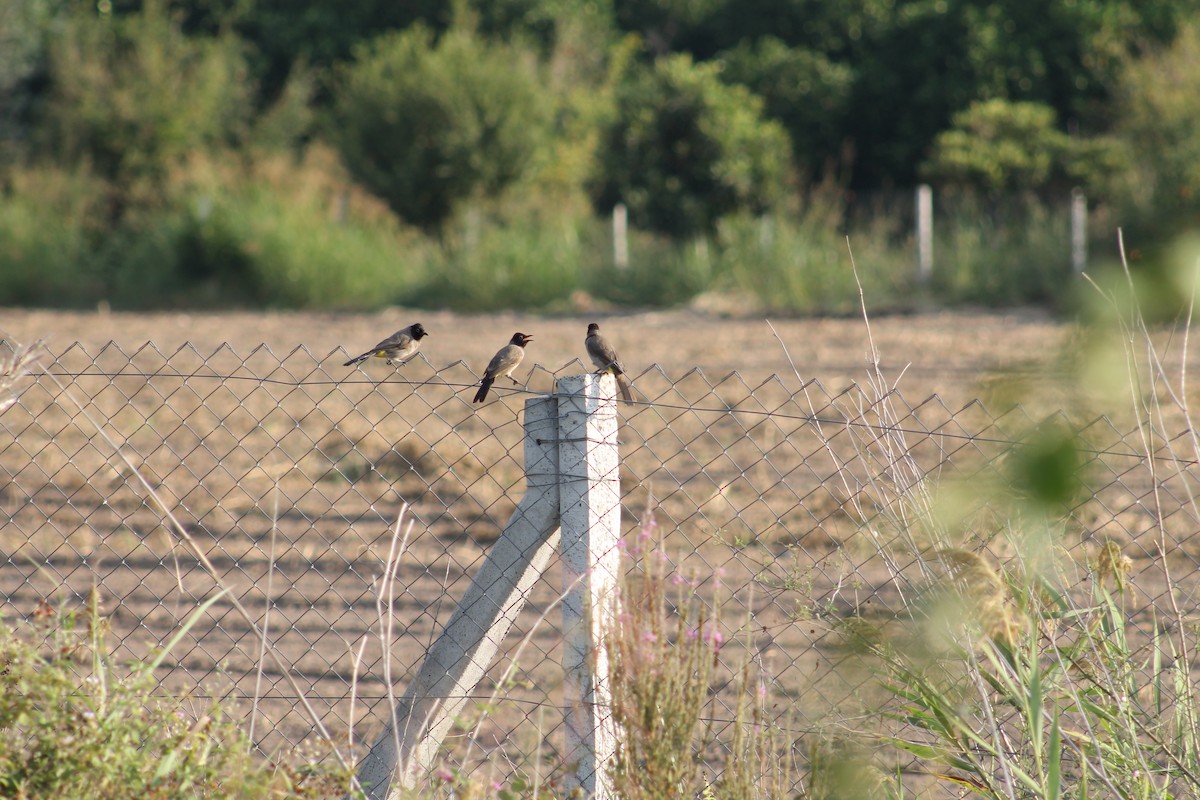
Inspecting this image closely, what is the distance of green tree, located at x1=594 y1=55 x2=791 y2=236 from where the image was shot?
55.4 feet

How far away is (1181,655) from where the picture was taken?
6.99 feet

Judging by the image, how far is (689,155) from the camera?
17.1 meters

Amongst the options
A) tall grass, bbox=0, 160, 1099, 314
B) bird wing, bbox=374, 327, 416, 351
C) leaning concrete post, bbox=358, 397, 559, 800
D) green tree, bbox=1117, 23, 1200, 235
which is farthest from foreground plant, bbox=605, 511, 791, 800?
tall grass, bbox=0, 160, 1099, 314

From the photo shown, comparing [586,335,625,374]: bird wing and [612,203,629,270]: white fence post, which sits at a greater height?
[586,335,625,374]: bird wing

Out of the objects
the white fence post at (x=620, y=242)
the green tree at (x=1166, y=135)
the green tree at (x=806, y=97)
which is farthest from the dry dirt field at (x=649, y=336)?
the green tree at (x=806, y=97)

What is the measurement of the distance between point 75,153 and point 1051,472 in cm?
2201

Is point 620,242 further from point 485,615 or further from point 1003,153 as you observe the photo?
point 485,615

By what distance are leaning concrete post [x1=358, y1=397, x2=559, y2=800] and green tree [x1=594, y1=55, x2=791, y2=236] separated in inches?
581

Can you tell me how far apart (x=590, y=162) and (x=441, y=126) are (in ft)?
12.5

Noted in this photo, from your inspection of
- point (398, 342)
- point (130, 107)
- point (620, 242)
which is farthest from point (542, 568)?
point (130, 107)

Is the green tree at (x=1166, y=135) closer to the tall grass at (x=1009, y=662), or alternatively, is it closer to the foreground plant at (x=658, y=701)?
the tall grass at (x=1009, y=662)

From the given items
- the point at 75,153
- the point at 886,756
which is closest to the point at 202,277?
the point at 75,153

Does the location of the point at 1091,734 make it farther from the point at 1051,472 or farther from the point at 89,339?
the point at 89,339

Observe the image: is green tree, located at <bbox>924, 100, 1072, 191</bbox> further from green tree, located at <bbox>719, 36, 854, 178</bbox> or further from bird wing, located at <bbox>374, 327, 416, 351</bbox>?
bird wing, located at <bbox>374, 327, 416, 351</bbox>
